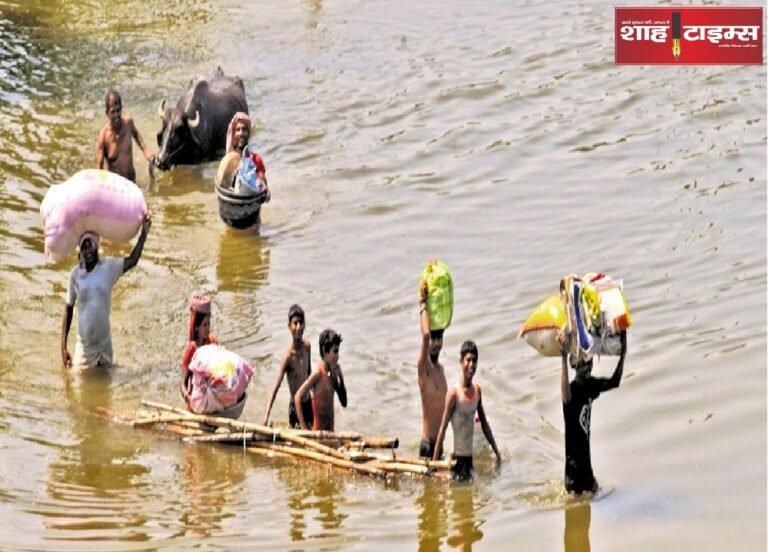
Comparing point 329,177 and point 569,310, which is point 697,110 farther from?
point 569,310

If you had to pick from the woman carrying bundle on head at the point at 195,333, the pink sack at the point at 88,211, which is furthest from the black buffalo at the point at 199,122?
the woman carrying bundle on head at the point at 195,333

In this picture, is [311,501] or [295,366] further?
[295,366]

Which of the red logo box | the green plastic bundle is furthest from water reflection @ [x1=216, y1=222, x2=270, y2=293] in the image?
the red logo box

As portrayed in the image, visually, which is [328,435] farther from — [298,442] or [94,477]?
[94,477]

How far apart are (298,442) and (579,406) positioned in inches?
73.7

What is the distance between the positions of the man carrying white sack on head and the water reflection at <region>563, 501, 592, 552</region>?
397 cm

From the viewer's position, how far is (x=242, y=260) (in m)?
14.5

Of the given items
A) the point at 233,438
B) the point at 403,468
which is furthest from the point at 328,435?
the point at 233,438

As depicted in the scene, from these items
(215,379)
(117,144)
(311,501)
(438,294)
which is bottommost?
(311,501)

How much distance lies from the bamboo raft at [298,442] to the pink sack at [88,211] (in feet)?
5.35

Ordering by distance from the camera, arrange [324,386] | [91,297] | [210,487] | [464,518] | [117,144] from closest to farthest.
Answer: [464,518] → [210,487] → [324,386] → [91,297] → [117,144]

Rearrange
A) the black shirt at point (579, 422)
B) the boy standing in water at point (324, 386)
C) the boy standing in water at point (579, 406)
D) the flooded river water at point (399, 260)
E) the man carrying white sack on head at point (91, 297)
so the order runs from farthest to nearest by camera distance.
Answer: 1. the man carrying white sack on head at point (91, 297)
2. the boy standing in water at point (324, 386)
3. the flooded river water at point (399, 260)
4. the black shirt at point (579, 422)
5. the boy standing in water at point (579, 406)

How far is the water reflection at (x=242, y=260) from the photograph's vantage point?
14.0 meters

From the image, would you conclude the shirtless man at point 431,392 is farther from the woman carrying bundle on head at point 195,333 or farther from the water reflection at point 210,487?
the woman carrying bundle on head at point 195,333
